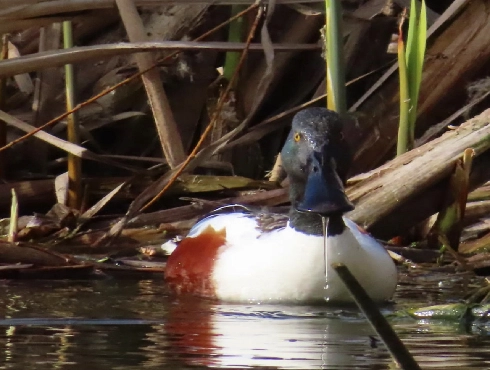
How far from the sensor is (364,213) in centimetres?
502

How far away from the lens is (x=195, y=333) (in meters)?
3.19

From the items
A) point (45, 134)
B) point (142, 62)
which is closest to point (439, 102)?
point (142, 62)

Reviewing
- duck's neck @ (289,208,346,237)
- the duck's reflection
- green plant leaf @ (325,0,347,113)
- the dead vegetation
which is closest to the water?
the duck's reflection

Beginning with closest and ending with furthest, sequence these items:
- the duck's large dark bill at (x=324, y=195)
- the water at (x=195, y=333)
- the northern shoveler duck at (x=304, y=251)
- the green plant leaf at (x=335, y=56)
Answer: the water at (x=195, y=333), the duck's large dark bill at (x=324, y=195), the northern shoveler duck at (x=304, y=251), the green plant leaf at (x=335, y=56)

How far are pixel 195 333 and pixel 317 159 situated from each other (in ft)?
3.56

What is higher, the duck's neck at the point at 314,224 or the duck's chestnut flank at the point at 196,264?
the duck's neck at the point at 314,224

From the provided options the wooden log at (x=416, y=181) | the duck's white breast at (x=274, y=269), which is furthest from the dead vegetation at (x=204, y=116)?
the duck's white breast at (x=274, y=269)

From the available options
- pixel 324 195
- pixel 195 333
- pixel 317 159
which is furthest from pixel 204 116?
pixel 195 333

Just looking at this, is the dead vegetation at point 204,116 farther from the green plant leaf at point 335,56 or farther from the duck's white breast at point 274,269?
the duck's white breast at point 274,269

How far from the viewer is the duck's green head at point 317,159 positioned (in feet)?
12.8

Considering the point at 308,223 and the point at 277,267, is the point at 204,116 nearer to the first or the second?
the point at 308,223

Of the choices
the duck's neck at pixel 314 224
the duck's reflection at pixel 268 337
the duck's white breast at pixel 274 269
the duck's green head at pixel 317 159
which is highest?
the duck's green head at pixel 317 159

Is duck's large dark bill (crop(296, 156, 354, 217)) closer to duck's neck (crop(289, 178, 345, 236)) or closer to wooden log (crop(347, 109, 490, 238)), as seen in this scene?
duck's neck (crop(289, 178, 345, 236))

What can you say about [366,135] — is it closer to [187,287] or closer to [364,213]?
[364,213]
